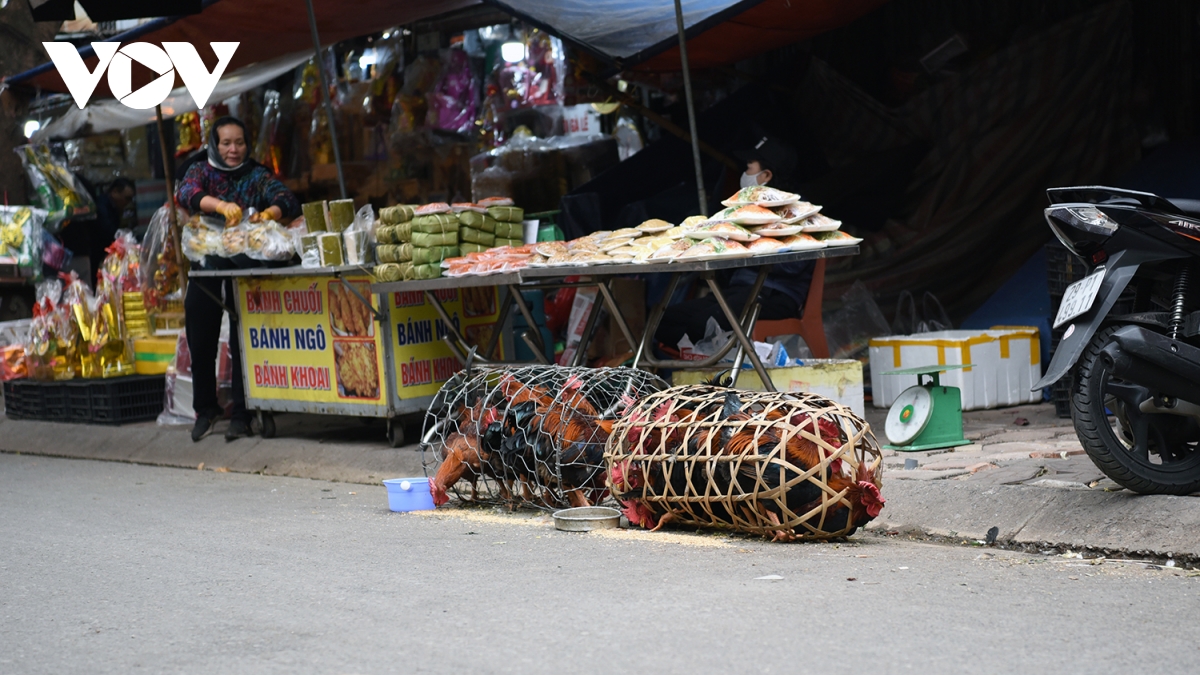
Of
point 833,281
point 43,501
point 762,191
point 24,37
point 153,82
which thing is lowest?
point 43,501

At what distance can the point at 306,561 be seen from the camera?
16.1ft

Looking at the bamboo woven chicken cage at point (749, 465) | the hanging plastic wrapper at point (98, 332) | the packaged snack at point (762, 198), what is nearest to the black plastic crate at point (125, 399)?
the hanging plastic wrapper at point (98, 332)

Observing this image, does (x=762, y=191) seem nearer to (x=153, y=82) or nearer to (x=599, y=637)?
(x=599, y=637)

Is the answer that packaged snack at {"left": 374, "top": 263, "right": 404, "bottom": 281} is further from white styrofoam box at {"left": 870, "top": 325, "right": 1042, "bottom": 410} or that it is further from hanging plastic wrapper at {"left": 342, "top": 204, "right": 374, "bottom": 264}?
white styrofoam box at {"left": 870, "top": 325, "right": 1042, "bottom": 410}

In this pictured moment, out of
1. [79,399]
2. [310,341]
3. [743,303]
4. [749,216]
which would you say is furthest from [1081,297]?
[79,399]

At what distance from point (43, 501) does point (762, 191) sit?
4203mm

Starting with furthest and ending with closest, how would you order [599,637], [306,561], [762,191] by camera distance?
1. [762,191]
2. [306,561]
3. [599,637]

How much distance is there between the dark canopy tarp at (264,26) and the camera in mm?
8641

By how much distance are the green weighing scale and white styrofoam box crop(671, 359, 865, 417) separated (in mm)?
262

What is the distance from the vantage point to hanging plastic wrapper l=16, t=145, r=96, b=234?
11.9 meters

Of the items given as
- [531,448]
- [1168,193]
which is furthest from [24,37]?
[1168,193]

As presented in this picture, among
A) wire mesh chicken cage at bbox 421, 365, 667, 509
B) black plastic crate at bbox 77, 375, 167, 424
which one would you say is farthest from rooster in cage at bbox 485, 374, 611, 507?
black plastic crate at bbox 77, 375, 167, 424

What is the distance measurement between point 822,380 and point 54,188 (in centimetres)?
840

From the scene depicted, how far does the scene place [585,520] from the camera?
529 cm
